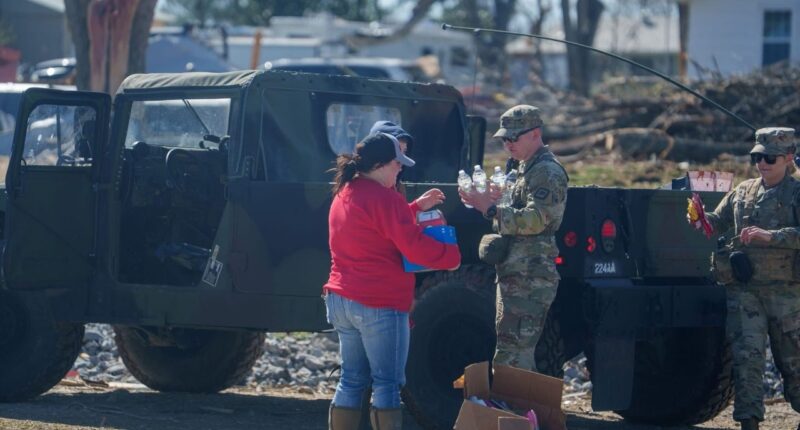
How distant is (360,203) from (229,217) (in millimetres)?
1635

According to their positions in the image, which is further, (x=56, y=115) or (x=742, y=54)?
(x=742, y=54)

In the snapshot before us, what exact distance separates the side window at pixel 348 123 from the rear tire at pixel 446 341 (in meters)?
1.40

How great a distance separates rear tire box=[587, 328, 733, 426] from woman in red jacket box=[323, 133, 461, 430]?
7.59 feet

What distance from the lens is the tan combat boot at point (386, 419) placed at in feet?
20.6

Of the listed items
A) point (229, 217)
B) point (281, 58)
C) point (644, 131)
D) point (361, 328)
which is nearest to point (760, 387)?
point (361, 328)

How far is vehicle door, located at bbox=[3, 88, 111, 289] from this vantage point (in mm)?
8016

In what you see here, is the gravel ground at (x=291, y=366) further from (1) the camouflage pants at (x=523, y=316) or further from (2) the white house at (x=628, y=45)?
(2) the white house at (x=628, y=45)

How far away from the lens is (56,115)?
8344 millimetres

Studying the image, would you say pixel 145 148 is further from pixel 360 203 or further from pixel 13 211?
pixel 360 203

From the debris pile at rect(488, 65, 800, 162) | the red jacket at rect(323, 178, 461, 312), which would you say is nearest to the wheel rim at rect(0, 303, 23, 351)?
the red jacket at rect(323, 178, 461, 312)

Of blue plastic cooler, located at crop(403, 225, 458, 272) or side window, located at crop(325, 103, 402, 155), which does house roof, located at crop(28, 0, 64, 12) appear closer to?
side window, located at crop(325, 103, 402, 155)

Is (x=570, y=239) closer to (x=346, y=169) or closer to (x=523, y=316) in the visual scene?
(x=523, y=316)

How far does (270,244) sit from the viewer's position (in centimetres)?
754

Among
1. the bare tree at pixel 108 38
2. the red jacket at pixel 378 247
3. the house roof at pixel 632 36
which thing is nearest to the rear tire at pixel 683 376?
the red jacket at pixel 378 247
